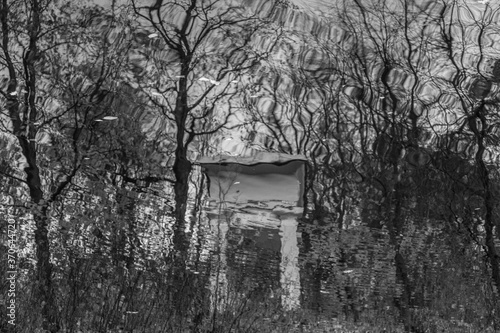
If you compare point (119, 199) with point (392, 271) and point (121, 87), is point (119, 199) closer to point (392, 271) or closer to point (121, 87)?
point (121, 87)

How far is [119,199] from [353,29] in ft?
8.02

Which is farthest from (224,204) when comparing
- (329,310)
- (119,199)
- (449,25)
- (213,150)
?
(329,310)

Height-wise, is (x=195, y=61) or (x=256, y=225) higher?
(x=195, y=61)

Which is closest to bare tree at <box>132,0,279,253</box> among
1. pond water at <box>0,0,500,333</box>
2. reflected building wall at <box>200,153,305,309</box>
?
pond water at <box>0,0,500,333</box>

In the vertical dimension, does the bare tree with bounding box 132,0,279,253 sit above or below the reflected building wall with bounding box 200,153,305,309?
above

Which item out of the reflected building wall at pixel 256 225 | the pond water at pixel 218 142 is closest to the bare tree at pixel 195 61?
the pond water at pixel 218 142

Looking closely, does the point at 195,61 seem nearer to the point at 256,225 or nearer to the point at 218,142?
the point at 218,142

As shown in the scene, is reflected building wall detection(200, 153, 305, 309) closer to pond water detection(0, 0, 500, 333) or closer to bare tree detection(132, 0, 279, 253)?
pond water detection(0, 0, 500, 333)

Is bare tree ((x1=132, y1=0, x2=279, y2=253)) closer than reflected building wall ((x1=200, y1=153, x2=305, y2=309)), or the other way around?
reflected building wall ((x1=200, y1=153, x2=305, y2=309))

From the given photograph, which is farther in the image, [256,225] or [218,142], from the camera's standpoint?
[256,225]

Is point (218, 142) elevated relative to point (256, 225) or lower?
elevated

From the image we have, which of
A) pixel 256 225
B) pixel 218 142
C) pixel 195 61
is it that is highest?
pixel 195 61

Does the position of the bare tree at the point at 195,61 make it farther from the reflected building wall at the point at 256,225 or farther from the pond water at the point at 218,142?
the reflected building wall at the point at 256,225

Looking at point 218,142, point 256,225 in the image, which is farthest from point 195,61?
point 256,225
